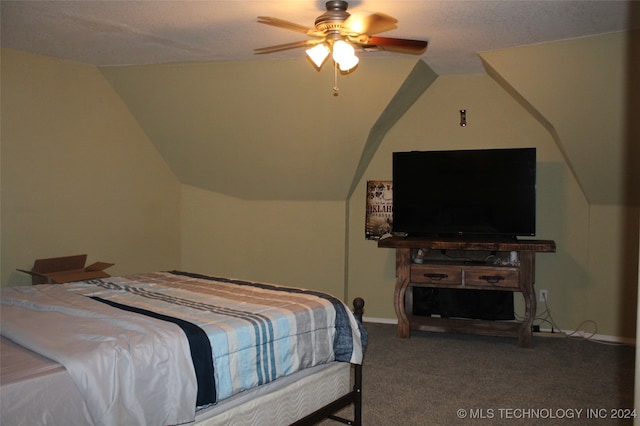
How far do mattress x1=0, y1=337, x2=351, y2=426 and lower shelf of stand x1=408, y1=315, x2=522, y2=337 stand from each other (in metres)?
2.05

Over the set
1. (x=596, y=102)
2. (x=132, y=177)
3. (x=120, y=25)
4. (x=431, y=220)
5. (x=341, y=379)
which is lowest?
(x=341, y=379)

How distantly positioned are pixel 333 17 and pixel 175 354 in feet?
6.49

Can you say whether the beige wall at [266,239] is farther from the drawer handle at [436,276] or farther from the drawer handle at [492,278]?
the drawer handle at [492,278]

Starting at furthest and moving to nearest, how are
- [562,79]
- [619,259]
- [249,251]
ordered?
[249,251], [619,259], [562,79]

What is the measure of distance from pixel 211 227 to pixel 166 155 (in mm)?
894

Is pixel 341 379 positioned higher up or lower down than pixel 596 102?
lower down

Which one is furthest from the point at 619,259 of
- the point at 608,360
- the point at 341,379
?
the point at 341,379

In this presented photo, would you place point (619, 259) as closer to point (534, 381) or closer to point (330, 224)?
point (534, 381)

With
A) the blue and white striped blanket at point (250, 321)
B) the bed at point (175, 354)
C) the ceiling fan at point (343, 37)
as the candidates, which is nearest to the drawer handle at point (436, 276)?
the bed at point (175, 354)

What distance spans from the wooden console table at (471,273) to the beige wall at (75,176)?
2.44m

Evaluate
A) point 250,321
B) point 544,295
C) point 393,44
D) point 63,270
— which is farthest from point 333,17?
point 544,295

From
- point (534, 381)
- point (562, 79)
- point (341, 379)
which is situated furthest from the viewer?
point (562, 79)

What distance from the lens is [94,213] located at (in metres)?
4.88

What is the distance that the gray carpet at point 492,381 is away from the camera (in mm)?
3025
